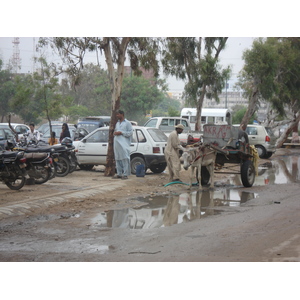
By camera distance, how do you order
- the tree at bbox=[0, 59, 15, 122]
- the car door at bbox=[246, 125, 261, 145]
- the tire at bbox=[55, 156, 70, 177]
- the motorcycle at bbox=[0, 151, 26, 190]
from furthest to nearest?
the tree at bbox=[0, 59, 15, 122]
the car door at bbox=[246, 125, 261, 145]
the tire at bbox=[55, 156, 70, 177]
the motorcycle at bbox=[0, 151, 26, 190]

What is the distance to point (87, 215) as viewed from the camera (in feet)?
30.5

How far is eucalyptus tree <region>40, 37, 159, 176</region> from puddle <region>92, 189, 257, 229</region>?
4.19 meters

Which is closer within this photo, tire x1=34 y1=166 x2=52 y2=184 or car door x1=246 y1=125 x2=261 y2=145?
tire x1=34 y1=166 x2=52 y2=184

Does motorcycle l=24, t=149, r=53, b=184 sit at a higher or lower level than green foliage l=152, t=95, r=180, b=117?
lower

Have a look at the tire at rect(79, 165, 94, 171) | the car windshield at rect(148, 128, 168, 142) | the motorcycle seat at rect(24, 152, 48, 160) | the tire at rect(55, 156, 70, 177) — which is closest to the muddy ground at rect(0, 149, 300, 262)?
the motorcycle seat at rect(24, 152, 48, 160)

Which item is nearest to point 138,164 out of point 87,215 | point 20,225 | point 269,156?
point 87,215

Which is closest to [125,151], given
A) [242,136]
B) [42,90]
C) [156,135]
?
[156,135]

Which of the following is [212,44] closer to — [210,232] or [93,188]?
[93,188]

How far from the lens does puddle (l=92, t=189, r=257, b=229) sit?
8.61 metres

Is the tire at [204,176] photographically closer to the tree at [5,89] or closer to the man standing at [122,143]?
the man standing at [122,143]

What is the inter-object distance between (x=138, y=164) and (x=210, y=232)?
27.9ft

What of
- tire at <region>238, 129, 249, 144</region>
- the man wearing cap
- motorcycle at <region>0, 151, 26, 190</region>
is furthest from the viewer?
tire at <region>238, 129, 249, 144</region>

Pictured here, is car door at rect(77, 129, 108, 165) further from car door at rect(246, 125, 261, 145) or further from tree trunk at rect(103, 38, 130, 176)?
car door at rect(246, 125, 261, 145)

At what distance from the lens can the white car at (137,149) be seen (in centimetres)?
1560
